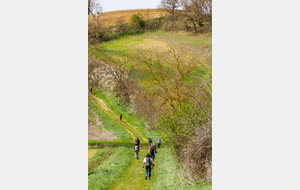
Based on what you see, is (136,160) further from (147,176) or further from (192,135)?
(192,135)

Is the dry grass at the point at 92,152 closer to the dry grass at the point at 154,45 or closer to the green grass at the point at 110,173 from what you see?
the green grass at the point at 110,173

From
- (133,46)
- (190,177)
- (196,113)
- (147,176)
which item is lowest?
(147,176)

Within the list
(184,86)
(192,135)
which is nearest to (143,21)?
(184,86)

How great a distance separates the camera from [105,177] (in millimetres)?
10812

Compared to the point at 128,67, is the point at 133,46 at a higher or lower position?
higher

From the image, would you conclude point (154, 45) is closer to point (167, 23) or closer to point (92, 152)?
point (167, 23)

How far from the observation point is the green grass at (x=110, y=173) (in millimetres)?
9989

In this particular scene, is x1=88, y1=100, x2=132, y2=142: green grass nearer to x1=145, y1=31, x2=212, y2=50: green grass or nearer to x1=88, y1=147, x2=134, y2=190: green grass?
x1=88, y1=147, x2=134, y2=190: green grass

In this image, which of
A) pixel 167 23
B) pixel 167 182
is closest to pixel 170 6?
pixel 167 23

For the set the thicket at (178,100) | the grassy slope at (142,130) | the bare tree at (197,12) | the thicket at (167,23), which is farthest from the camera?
the thicket at (167,23)

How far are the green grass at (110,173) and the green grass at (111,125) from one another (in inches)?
190

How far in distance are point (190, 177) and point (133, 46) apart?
71.9 ft

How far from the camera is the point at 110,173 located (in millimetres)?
11438

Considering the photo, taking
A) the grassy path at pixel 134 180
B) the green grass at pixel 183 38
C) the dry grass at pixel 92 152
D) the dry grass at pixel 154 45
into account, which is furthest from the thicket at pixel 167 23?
the grassy path at pixel 134 180
